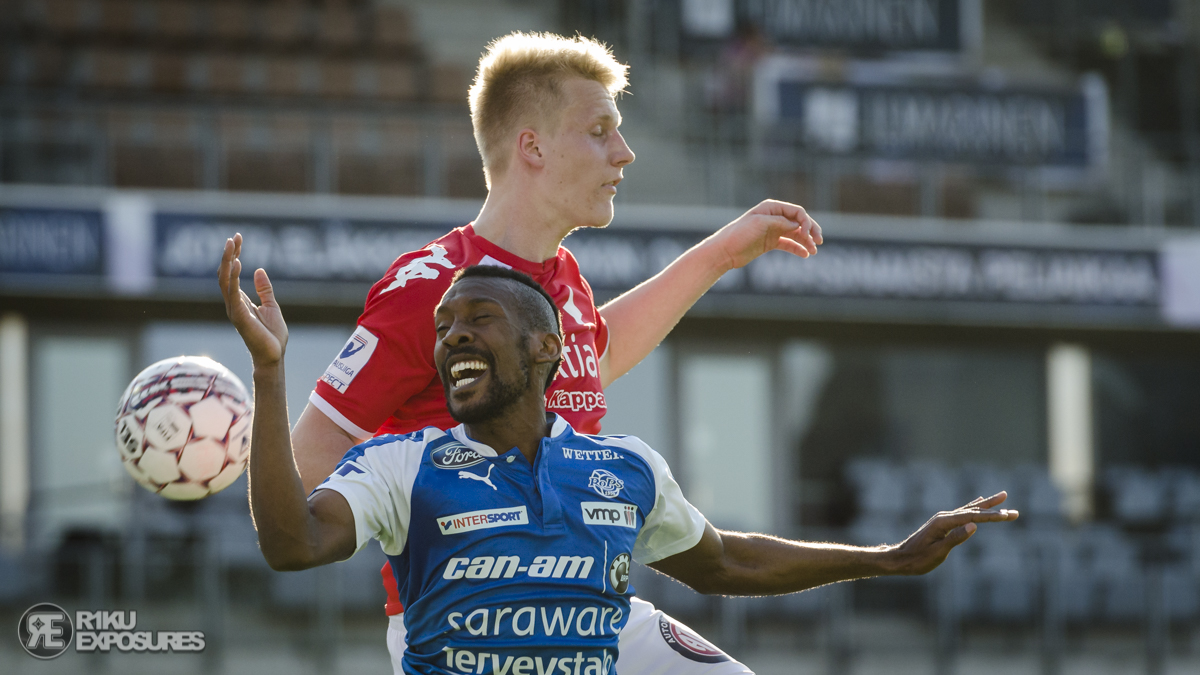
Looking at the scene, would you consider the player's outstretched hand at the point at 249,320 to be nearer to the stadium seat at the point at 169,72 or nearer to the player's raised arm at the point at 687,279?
the player's raised arm at the point at 687,279

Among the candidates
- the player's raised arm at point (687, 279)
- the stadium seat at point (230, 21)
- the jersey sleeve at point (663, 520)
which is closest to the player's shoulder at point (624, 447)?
the jersey sleeve at point (663, 520)

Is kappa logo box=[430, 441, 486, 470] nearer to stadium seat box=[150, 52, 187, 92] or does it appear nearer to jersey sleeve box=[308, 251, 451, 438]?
jersey sleeve box=[308, 251, 451, 438]

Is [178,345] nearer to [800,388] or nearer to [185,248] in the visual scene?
[185,248]

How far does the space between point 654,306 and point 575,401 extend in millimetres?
646

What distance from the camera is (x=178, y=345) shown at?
14453 mm

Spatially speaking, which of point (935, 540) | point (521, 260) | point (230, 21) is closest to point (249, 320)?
point (521, 260)

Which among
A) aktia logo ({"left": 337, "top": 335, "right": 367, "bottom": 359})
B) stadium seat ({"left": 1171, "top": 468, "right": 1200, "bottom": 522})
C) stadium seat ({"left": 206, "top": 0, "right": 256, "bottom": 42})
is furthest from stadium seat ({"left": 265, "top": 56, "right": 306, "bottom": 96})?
aktia logo ({"left": 337, "top": 335, "right": 367, "bottom": 359})

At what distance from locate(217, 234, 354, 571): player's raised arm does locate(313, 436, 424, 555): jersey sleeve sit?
6.2 inches

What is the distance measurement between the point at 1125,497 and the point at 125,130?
10559mm

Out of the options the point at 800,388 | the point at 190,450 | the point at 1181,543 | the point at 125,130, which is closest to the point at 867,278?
the point at 800,388

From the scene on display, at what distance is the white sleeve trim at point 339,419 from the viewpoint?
3166 mm

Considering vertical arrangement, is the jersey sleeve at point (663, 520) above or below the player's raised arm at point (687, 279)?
below

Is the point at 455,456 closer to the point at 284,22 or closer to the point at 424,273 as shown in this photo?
the point at 424,273

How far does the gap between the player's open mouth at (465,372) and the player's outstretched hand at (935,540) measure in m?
1.06
